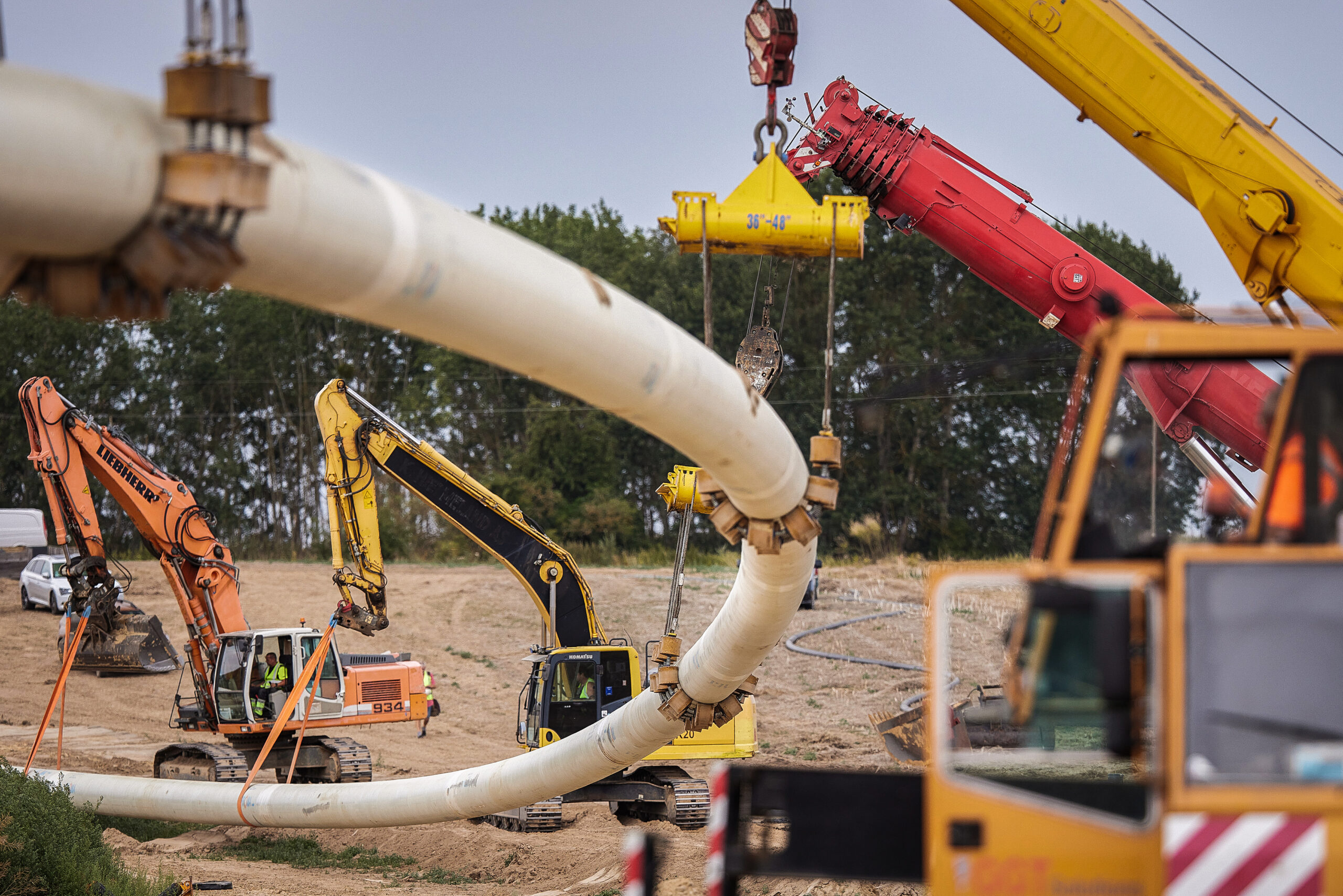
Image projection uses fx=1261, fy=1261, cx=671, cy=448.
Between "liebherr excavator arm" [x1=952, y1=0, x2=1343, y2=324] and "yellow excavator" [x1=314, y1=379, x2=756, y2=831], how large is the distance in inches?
358

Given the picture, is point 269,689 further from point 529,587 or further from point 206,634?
point 529,587

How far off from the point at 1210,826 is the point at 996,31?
825 cm

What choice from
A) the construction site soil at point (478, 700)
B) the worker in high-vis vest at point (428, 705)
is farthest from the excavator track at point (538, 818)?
the worker in high-vis vest at point (428, 705)

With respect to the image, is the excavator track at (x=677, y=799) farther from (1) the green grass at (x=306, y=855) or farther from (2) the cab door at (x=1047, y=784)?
(2) the cab door at (x=1047, y=784)

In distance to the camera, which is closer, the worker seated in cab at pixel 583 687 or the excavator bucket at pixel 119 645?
the worker seated in cab at pixel 583 687

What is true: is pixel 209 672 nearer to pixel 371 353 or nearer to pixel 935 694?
pixel 935 694

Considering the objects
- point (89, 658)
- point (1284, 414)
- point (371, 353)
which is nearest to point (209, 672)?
point (89, 658)

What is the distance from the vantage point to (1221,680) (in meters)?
3.81

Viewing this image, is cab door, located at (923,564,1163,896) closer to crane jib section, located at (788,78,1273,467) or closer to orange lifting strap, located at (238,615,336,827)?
crane jib section, located at (788,78,1273,467)

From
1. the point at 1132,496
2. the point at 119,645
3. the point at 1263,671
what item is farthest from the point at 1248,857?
the point at 119,645

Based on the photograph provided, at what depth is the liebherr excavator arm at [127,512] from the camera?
18672 mm

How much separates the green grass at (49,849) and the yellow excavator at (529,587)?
18.4 ft

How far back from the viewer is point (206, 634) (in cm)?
1942

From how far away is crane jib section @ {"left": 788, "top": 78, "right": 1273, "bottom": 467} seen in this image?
1105 cm
